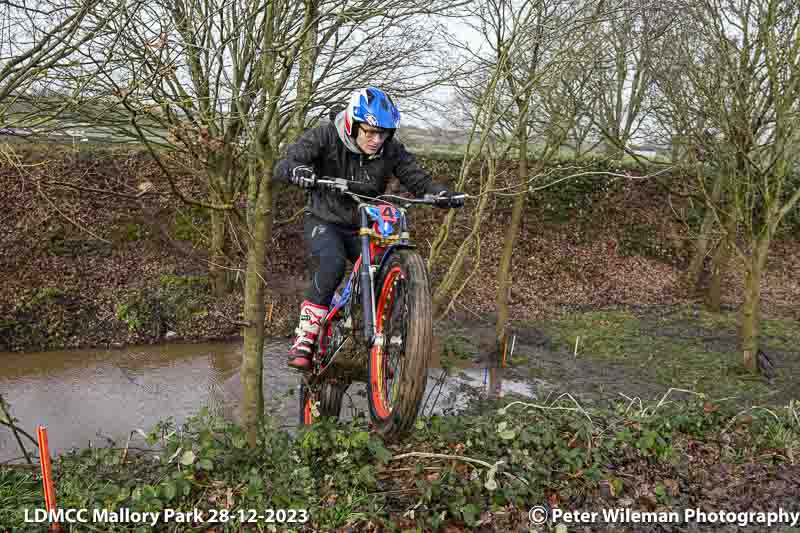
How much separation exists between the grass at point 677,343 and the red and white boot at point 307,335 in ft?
20.6

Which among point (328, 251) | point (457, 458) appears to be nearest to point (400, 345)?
point (457, 458)

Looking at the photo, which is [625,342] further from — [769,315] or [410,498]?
[410,498]

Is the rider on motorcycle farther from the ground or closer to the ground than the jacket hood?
closer to the ground

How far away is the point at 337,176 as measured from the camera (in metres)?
4.14

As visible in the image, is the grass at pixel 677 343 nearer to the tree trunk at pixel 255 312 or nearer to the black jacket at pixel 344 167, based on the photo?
the black jacket at pixel 344 167

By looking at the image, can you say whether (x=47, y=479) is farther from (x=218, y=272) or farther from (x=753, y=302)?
(x=753, y=302)

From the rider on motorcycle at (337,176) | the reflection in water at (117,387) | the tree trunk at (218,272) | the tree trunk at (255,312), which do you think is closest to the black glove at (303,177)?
the rider on motorcycle at (337,176)

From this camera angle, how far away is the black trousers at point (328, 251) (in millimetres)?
4086

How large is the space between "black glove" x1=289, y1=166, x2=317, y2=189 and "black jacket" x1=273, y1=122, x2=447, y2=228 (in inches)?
10.8

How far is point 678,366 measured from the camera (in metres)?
10.4

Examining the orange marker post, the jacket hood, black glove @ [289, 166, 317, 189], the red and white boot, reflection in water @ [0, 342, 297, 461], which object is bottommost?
reflection in water @ [0, 342, 297, 461]

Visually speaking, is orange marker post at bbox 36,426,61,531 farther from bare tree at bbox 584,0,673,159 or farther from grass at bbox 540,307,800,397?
grass at bbox 540,307,800,397

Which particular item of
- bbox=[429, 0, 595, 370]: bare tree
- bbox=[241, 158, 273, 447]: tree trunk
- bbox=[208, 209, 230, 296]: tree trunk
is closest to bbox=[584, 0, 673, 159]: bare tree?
bbox=[429, 0, 595, 370]: bare tree

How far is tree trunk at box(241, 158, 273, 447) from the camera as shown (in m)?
4.33
